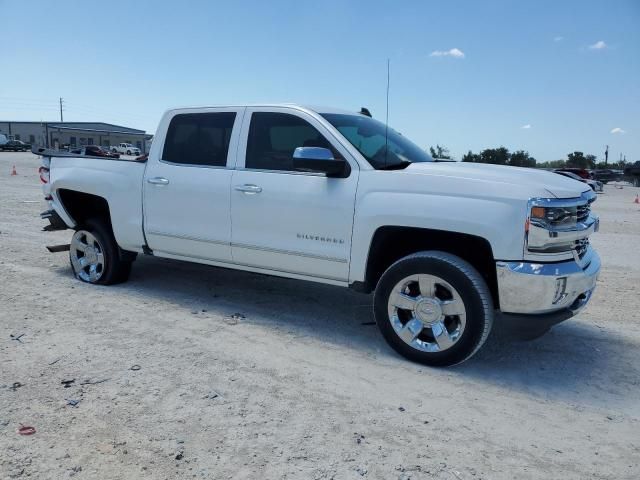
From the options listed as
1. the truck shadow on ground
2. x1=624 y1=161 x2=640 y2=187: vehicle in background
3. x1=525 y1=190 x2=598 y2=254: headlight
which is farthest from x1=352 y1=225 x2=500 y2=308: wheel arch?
x1=624 y1=161 x2=640 y2=187: vehicle in background

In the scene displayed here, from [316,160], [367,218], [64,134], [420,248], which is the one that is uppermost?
[64,134]

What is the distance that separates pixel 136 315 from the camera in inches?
193

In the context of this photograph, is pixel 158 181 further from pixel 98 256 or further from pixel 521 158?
pixel 521 158

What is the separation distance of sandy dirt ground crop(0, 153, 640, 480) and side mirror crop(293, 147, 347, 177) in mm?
1440

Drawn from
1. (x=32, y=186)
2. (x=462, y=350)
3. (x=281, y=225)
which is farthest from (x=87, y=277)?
(x=32, y=186)

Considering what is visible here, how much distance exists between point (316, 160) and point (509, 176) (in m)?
1.42

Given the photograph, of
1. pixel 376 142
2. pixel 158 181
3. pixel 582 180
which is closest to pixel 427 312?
pixel 376 142

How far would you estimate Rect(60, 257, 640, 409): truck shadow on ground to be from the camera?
376 cm

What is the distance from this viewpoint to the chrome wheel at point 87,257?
19.2ft

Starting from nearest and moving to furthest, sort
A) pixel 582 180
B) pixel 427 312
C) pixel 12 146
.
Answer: pixel 427 312, pixel 582 180, pixel 12 146

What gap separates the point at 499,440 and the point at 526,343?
1768 millimetres

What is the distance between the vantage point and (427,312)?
3.86 metres

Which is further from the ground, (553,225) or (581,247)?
(553,225)

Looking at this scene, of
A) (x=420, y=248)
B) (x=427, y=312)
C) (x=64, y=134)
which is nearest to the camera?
(x=427, y=312)
